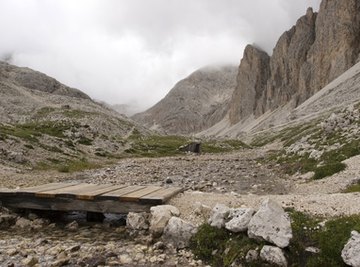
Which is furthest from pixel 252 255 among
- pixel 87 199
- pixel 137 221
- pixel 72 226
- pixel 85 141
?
pixel 85 141

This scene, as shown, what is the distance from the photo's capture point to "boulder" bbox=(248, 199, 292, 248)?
10508 millimetres

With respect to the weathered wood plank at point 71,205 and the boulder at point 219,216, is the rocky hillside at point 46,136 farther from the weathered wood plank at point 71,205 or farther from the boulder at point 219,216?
the boulder at point 219,216

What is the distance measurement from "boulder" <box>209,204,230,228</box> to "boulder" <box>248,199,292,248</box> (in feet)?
4.27

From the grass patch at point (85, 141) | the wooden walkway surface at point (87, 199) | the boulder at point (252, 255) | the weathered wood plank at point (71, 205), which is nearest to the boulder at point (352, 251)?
the boulder at point (252, 255)

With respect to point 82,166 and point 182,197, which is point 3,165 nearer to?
point 82,166

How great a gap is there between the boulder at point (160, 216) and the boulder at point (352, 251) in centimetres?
612

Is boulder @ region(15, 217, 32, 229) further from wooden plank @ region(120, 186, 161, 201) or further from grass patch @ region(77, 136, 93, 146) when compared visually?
grass patch @ region(77, 136, 93, 146)

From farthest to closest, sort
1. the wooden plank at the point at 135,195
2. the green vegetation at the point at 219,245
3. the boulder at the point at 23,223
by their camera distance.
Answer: the boulder at the point at 23,223, the wooden plank at the point at 135,195, the green vegetation at the point at 219,245

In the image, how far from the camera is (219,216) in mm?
12445

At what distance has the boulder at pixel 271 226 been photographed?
34.5ft

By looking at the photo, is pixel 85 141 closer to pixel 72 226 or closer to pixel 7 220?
pixel 7 220

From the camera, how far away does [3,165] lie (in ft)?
110

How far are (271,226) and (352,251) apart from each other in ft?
7.38

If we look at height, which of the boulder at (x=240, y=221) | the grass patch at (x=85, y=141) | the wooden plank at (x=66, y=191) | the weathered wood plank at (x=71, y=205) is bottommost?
the boulder at (x=240, y=221)
